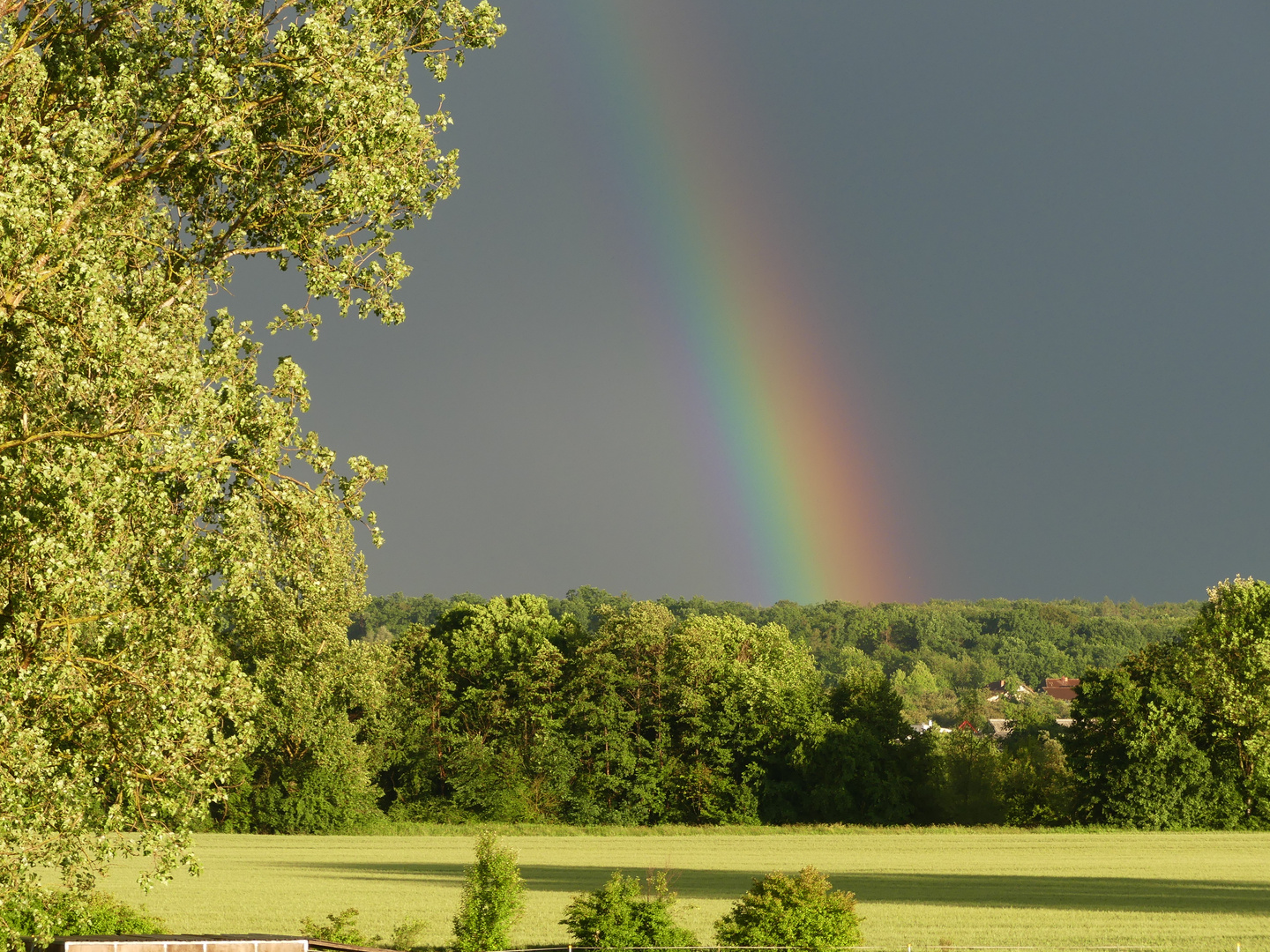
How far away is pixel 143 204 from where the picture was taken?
1758 cm

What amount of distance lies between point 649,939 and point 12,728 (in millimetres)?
10744

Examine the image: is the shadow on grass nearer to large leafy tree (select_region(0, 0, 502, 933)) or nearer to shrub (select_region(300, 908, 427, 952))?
shrub (select_region(300, 908, 427, 952))

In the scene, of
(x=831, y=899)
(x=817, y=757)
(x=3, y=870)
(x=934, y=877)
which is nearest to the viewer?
(x=3, y=870)

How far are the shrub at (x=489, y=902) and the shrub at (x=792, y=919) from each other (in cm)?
413

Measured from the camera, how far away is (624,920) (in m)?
20.6

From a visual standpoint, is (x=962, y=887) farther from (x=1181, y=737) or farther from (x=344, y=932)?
(x=1181, y=737)

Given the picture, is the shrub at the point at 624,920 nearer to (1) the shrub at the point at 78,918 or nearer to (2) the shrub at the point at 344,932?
(2) the shrub at the point at 344,932

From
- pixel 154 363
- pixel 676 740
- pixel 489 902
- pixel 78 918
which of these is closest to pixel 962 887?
pixel 489 902

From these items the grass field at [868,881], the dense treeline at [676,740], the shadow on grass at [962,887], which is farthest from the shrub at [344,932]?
the dense treeline at [676,740]

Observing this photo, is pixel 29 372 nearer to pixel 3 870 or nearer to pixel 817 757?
pixel 3 870

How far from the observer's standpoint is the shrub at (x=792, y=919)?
19.4 meters

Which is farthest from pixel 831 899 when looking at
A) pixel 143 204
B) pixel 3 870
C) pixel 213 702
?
pixel 143 204

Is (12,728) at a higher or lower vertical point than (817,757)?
lower

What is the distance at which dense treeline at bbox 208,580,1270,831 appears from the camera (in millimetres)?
72500
